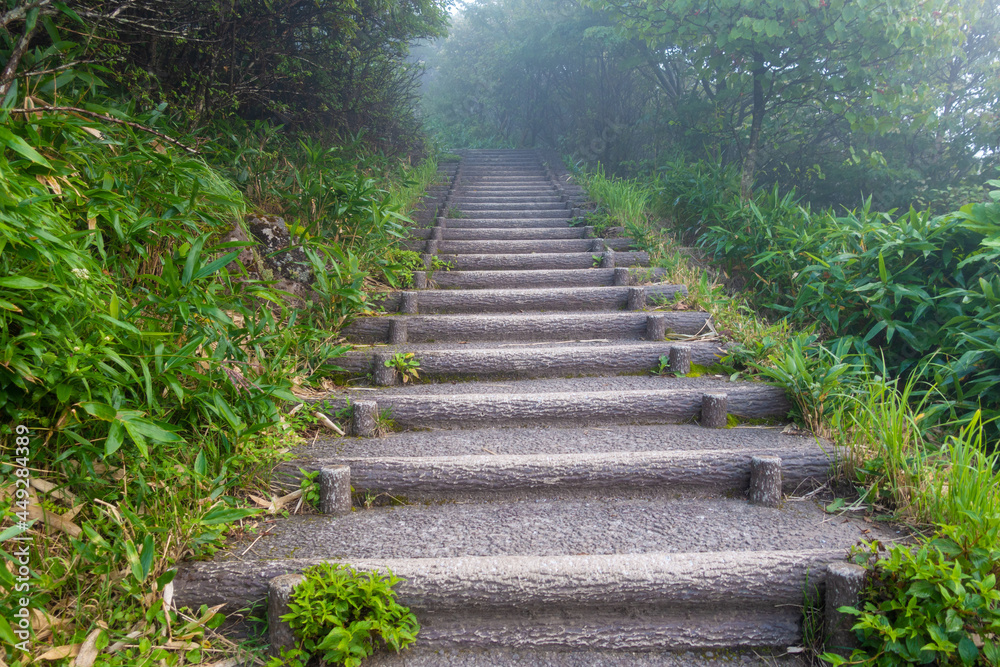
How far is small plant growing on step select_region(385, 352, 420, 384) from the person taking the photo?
2824mm

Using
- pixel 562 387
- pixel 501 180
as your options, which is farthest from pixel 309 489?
pixel 501 180

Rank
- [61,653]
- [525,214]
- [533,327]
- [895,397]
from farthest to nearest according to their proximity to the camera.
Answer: [525,214]
[533,327]
[895,397]
[61,653]

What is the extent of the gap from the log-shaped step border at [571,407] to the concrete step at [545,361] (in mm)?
364

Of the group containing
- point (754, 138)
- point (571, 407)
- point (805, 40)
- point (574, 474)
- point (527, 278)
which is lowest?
point (574, 474)

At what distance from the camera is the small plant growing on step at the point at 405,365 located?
282 centimetres

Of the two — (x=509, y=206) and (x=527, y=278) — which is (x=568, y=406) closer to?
(x=527, y=278)

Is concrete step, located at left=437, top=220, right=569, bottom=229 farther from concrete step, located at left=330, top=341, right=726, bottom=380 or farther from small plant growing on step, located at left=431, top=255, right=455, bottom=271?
concrete step, located at left=330, top=341, right=726, bottom=380

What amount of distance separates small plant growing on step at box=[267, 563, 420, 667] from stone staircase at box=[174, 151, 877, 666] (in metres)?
0.07

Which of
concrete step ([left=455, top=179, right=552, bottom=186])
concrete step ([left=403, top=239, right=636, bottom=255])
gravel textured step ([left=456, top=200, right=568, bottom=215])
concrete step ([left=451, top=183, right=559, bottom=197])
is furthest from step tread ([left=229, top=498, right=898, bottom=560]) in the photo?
concrete step ([left=455, top=179, right=552, bottom=186])

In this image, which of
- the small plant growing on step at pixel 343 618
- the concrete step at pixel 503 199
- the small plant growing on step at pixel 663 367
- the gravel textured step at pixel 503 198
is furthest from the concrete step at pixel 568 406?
the gravel textured step at pixel 503 198

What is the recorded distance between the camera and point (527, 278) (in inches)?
157

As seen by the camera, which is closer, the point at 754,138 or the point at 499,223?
the point at 499,223

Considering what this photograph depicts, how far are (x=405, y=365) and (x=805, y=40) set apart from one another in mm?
5594

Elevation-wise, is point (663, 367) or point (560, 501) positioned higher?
point (663, 367)
